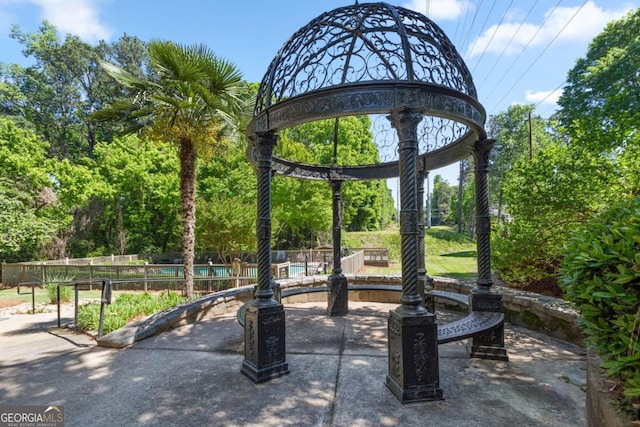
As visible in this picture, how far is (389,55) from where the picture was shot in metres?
4.06

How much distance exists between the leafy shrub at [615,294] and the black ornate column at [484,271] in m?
2.31

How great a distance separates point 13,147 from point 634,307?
2304 centimetres

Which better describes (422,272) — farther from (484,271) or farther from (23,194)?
(23,194)

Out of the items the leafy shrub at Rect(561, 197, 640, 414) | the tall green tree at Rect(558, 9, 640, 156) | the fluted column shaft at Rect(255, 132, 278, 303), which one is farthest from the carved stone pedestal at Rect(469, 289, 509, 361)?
the tall green tree at Rect(558, 9, 640, 156)

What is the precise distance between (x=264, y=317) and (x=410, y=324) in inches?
71.3

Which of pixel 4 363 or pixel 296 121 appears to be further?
pixel 4 363

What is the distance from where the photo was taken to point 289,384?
3549 millimetres

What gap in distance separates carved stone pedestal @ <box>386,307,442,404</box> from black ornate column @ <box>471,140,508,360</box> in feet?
4.80

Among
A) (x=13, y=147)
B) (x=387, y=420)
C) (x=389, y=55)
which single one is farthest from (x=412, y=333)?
(x=13, y=147)

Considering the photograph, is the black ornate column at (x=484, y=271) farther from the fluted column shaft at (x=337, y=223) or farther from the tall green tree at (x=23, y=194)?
the tall green tree at (x=23, y=194)

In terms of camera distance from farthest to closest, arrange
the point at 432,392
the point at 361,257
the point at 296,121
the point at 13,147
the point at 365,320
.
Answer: the point at 361,257
the point at 13,147
the point at 365,320
the point at 296,121
the point at 432,392

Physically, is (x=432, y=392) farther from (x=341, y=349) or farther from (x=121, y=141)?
(x=121, y=141)

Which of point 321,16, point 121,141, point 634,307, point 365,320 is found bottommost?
point 365,320

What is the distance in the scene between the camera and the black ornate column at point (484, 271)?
4180 mm
